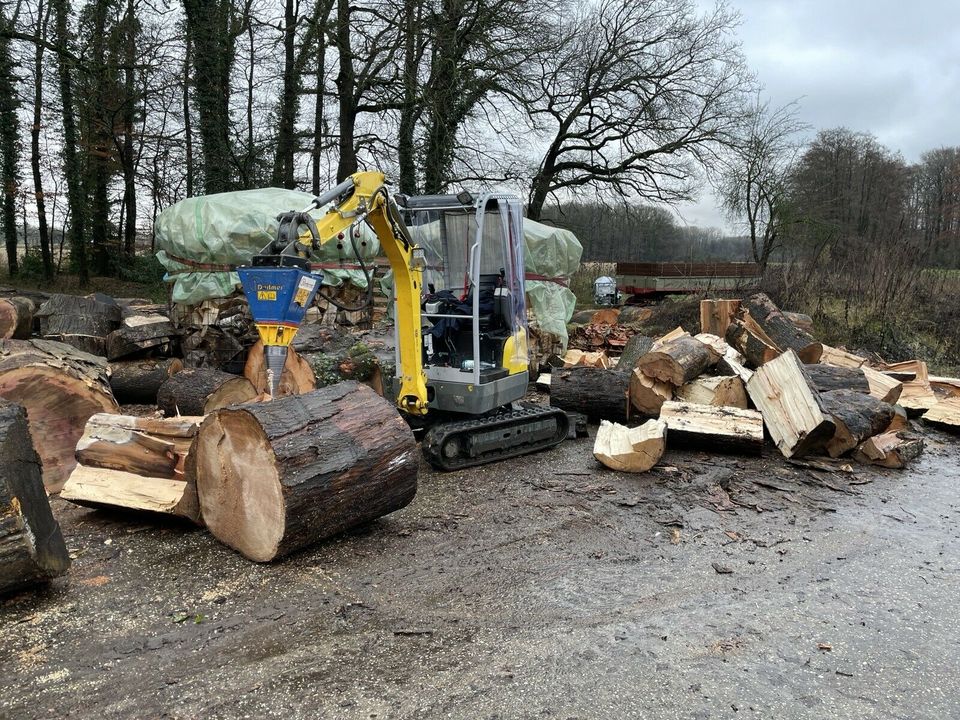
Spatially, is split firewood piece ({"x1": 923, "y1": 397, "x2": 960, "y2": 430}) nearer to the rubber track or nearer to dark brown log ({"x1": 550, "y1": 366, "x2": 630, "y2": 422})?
dark brown log ({"x1": 550, "y1": 366, "x2": 630, "y2": 422})

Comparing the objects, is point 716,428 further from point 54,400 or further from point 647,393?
point 54,400

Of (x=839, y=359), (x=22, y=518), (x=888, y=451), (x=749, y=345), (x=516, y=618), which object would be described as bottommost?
(x=516, y=618)

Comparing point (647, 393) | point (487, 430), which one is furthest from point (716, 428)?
point (487, 430)

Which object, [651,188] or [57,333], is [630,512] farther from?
[651,188]

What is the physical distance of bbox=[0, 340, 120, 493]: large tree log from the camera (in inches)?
186

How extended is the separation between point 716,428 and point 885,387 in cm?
282

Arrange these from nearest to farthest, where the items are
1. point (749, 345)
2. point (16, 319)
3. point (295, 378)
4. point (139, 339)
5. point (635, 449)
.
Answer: point (635, 449) → point (295, 378) → point (749, 345) → point (139, 339) → point (16, 319)

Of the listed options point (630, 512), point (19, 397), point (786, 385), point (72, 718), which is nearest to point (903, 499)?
point (786, 385)

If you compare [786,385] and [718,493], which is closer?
[718,493]

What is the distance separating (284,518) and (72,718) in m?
1.28

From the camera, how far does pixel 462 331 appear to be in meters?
6.33

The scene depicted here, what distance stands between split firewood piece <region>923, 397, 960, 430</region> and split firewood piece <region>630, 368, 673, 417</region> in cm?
317

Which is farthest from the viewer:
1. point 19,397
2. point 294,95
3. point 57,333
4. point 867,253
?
point 294,95

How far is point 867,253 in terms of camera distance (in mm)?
13594
